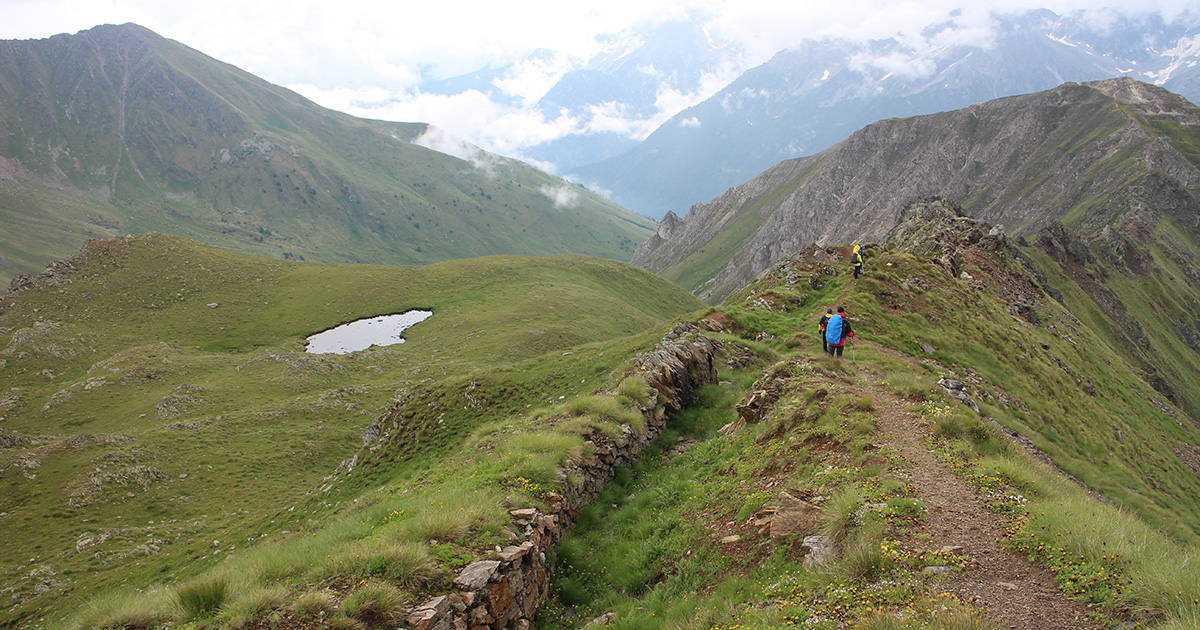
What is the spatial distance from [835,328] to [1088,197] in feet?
496

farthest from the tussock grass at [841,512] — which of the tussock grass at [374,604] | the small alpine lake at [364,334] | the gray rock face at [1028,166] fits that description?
the gray rock face at [1028,166]

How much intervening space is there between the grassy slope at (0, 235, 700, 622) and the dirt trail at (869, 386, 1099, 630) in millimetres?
18807

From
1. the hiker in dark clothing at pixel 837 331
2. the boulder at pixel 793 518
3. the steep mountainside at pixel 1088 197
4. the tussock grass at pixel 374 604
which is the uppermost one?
the steep mountainside at pixel 1088 197

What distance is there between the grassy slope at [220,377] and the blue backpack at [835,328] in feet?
39.6

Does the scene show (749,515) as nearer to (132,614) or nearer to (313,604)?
(313,604)

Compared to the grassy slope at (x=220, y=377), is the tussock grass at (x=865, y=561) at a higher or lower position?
higher

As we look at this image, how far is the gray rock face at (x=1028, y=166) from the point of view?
121188 millimetres

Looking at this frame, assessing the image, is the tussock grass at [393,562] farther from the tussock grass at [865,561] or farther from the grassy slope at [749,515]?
the tussock grass at [865,561]

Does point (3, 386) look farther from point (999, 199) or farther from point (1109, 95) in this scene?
point (1109, 95)

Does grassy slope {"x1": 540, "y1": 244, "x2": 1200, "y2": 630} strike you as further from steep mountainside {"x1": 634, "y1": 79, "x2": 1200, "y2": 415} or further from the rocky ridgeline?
steep mountainside {"x1": 634, "y1": 79, "x2": 1200, "y2": 415}

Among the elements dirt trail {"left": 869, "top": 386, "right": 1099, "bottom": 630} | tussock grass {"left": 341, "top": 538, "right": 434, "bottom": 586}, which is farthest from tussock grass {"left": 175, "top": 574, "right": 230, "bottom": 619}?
dirt trail {"left": 869, "top": 386, "right": 1099, "bottom": 630}

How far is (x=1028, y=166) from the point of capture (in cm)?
15350

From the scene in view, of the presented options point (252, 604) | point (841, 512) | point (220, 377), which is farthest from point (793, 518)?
point (220, 377)

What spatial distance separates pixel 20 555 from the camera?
88.9 feet
